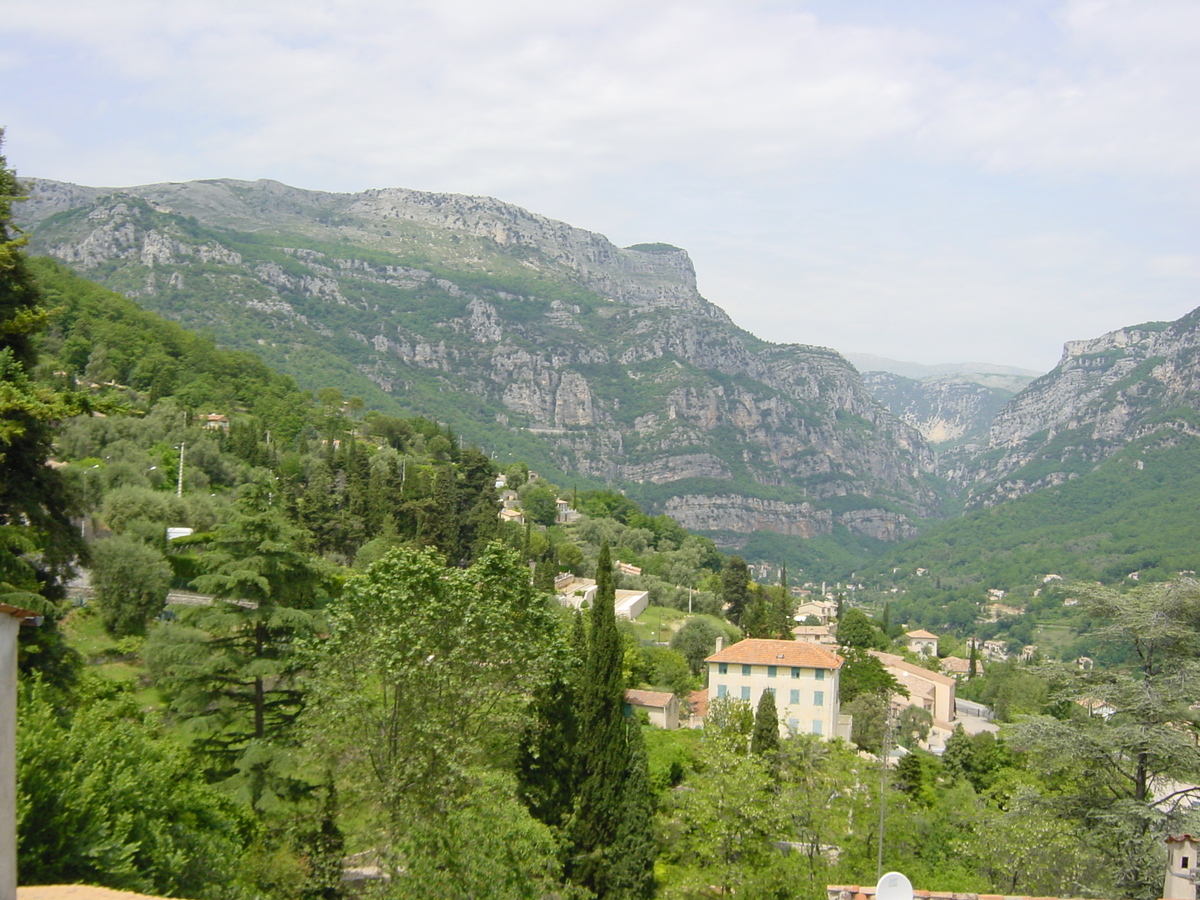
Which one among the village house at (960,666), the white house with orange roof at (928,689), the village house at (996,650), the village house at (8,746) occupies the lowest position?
the village house at (996,650)

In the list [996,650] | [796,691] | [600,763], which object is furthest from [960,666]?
[600,763]

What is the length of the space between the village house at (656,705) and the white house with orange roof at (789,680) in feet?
15.2

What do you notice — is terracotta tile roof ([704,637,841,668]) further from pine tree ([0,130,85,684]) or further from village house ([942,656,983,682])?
village house ([942,656,983,682])

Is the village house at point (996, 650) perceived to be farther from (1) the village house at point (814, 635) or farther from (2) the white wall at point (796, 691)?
(2) the white wall at point (796, 691)

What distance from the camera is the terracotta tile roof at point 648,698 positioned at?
4428 centimetres

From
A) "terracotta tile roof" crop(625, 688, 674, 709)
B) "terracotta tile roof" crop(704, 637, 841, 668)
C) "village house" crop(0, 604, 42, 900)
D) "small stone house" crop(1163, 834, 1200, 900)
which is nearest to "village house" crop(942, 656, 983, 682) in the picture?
"terracotta tile roof" crop(704, 637, 841, 668)

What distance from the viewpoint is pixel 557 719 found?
26.3 meters

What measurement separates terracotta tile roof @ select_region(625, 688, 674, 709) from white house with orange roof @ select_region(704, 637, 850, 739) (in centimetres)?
512

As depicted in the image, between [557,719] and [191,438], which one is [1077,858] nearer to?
[557,719]

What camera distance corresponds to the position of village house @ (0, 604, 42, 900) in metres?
7.52

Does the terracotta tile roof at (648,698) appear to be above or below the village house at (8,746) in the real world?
below

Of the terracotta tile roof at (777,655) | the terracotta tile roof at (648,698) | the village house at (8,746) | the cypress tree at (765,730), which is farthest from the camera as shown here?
the terracotta tile roof at (777,655)

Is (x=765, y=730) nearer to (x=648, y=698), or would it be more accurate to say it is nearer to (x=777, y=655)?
(x=648, y=698)

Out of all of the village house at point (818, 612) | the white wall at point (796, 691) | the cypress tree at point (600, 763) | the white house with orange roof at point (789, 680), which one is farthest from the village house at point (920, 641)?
the cypress tree at point (600, 763)
